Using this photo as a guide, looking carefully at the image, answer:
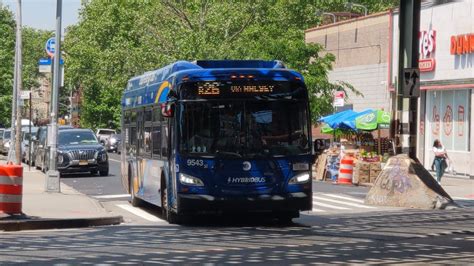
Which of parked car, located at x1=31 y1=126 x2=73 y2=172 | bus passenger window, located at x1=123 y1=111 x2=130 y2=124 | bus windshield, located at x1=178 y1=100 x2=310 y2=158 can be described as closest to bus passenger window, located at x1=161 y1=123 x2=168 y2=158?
bus windshield, located at x1=178 y1=100 x2=310 y2=158

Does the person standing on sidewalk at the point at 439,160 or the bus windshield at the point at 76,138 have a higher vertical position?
the bus windshield at the point at 76,138

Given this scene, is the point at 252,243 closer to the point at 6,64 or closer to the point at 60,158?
the point at 60,158

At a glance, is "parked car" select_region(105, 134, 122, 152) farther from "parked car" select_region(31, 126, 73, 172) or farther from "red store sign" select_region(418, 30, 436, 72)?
"red store sign" select_region(418, 30, 436, 72)

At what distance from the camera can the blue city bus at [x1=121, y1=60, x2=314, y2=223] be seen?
17219mm

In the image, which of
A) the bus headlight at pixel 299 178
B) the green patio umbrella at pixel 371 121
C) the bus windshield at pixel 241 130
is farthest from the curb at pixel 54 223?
the green patio umbrella at pixel 371 121

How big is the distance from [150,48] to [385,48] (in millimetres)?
13837

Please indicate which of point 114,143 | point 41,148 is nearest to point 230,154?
point 41,148

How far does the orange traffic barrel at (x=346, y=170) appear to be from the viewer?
3494cm

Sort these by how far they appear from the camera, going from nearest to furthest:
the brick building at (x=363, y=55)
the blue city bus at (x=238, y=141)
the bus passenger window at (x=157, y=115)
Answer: the blue city bus at (x=238, y=141), the bus passenger window at (x=157, y=115), the brick building at (x=363, y=55)

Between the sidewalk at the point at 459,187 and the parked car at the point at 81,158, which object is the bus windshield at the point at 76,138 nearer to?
the parked car at the point at 81,158

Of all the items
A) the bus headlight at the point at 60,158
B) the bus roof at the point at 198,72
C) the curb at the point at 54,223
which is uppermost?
the bus roof at the point at 198,72

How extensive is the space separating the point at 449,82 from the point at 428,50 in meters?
2.33

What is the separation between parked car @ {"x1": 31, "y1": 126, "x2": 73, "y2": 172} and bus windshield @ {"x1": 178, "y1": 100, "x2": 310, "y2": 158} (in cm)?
2234

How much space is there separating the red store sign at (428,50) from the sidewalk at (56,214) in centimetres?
2068
